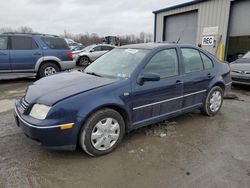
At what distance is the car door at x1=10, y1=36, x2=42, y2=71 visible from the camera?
25.7 ft

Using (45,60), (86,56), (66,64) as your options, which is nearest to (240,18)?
(66,64)

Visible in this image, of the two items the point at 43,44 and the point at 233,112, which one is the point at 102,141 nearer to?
the point at 233,112

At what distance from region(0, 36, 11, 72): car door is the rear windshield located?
128 cm

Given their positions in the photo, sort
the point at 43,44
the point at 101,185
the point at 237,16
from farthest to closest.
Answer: the point at 237,16
the point at 43,44
the point at 101,185

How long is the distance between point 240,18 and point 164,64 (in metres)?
9.34

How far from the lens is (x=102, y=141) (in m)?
3.02

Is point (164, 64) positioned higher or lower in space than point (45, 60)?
higher

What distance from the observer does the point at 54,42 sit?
28.1 feet

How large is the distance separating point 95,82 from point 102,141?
824 millimetres

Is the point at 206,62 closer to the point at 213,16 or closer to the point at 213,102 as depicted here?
the point at 213,102

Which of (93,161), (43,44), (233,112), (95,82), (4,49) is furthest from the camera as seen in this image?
(43,44)

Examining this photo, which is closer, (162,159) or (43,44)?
(162,159)

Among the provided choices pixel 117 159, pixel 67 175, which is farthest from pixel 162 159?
pixel 67 175

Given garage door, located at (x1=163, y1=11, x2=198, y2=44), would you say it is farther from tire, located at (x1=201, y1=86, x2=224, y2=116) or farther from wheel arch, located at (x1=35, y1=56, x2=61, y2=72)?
tire, located at (x1=201, y1=86, x2=224, y2=116)
